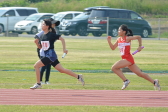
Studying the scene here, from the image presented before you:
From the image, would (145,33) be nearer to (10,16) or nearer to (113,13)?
(113,13)

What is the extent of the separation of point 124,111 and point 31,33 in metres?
34.4

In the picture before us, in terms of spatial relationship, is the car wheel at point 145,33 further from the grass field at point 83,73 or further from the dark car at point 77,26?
the grass field at point 83,73

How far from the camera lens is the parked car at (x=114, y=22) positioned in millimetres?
36812

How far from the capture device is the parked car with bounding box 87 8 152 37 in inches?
1449

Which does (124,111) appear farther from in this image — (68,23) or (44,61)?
(68,23)

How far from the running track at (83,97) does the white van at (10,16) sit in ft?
98.3

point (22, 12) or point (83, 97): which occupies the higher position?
point (83, 97)

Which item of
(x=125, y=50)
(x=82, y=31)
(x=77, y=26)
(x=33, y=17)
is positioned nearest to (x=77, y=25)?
(x=77, y=26)

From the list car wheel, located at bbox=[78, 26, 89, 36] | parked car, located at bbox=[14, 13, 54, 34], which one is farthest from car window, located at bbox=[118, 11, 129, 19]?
parked car, located at bbox=[14, 13, 54, 34]

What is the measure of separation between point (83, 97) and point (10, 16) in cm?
3314

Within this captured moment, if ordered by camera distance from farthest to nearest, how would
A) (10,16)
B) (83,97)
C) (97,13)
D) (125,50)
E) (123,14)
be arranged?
1. (10,16)
2. (123,14)
3. (97,13)
4. (125,50)
5. (83,97)

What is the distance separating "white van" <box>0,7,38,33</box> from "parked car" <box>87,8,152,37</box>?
Answer: 297 inches

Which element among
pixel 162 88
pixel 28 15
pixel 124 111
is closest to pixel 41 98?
pixel 124 111

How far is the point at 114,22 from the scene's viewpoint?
122ft
